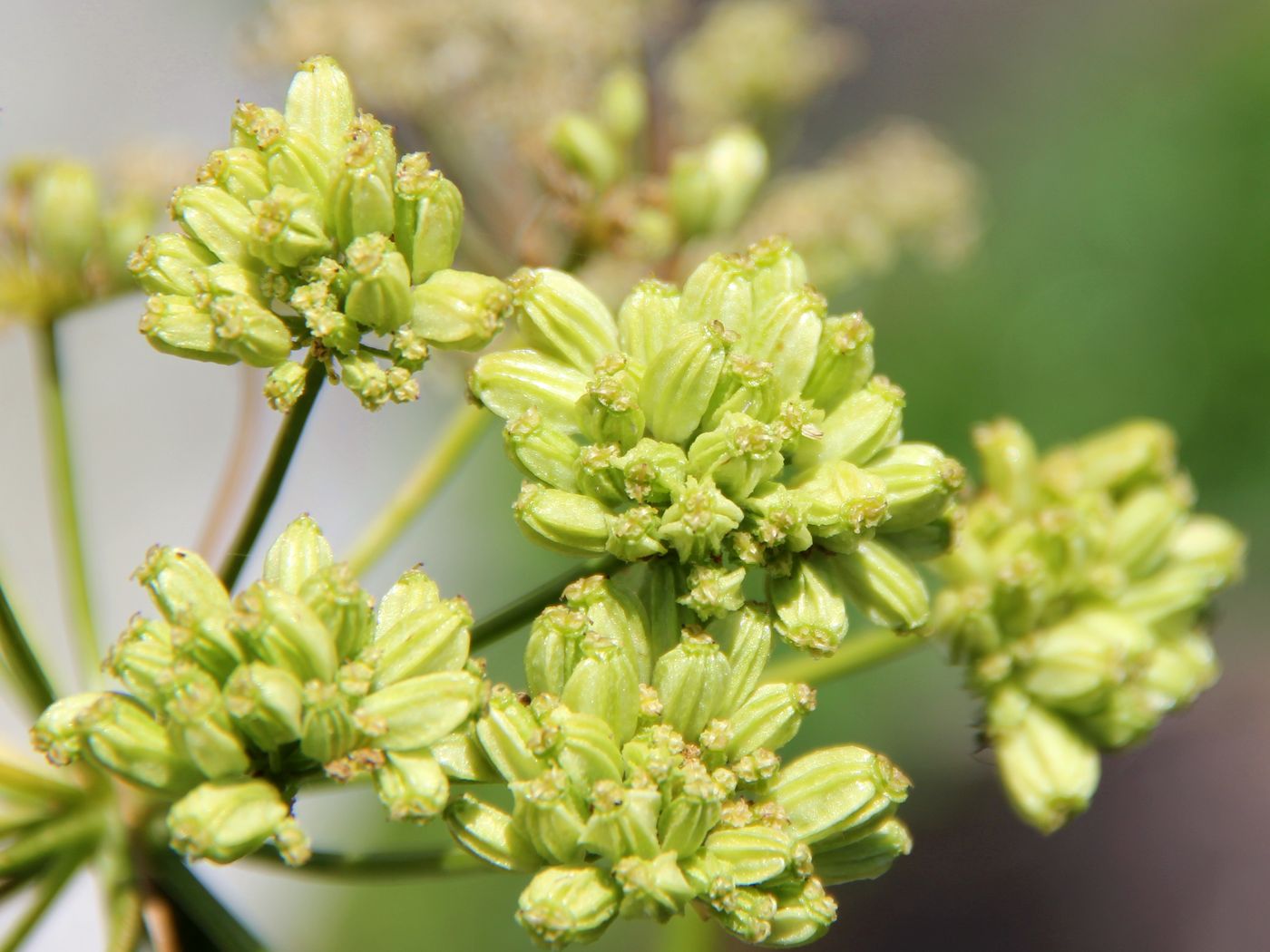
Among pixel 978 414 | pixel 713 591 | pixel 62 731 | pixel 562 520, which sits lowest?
pixel 713 591

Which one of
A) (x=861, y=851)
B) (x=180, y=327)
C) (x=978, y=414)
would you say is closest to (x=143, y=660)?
(x=180, y=327)

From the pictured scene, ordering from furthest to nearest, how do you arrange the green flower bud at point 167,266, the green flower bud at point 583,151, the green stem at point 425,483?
the green flower bud at point 583,151 < the green stem at point 425,483 < the green flower bud at point 167,266

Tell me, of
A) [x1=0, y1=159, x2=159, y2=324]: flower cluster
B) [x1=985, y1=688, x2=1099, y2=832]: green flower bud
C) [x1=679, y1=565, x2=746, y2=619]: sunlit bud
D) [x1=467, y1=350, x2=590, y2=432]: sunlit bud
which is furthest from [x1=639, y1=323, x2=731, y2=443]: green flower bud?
[x1=0, y1=159, x2=159, y2=324]: flower cluster

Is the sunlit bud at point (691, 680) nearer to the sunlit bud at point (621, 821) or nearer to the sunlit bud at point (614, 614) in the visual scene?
the sunlit bud at point (614, 614)

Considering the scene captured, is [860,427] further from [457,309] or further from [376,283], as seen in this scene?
[376,283]

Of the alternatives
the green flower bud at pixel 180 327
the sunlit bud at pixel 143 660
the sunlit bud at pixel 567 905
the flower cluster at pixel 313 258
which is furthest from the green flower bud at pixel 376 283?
the sunlit bud at pixel 567 905

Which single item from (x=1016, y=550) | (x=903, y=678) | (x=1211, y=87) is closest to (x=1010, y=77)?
(x=1211, y=87)
